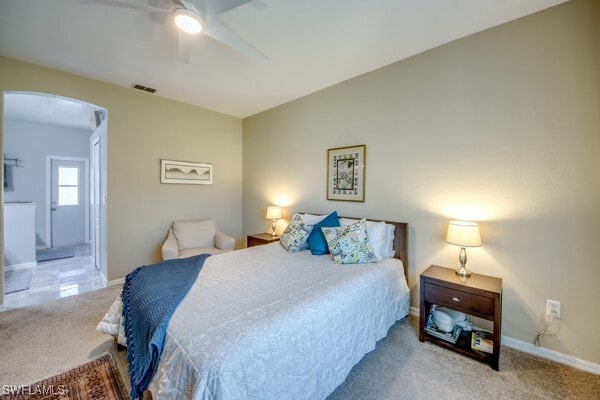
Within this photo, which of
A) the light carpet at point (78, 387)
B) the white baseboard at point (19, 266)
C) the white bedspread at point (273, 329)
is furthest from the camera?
the white baseboard at point (19, 266)

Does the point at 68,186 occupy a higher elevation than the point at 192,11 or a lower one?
lower

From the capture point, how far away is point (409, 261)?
8.80 ft

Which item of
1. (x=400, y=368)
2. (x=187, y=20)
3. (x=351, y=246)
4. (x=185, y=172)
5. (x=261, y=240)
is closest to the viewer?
(x=187, y=20)

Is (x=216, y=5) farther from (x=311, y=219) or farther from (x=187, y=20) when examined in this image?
(x=311, y=219)

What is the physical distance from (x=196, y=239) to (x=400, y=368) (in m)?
3.13

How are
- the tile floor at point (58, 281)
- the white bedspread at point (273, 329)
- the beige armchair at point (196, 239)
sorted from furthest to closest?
the beige armchair at point (196, 239), the tile floor at point (58, 281), the white bedspread at point (273, 329)

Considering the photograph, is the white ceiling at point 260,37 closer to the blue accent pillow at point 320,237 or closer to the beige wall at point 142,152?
the beige wall at point 142,152

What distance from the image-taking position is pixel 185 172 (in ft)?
13.3

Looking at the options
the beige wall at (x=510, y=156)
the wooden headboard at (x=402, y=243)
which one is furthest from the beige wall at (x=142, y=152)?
the wooden headboard at (x=402, y=243)

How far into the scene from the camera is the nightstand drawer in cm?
187

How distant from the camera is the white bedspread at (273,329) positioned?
108 centimetres

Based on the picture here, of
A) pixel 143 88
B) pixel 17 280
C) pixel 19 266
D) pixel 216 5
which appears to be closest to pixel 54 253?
pixel 19 266

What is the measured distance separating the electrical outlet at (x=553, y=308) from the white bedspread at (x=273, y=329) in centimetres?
113

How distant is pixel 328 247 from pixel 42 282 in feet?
13.6
